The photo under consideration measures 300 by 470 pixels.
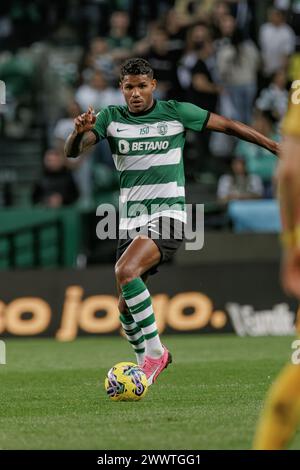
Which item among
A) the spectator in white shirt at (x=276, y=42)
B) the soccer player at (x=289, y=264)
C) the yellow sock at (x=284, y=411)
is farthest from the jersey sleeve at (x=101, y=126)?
the spectator in white shirt at (x=276, y=42)

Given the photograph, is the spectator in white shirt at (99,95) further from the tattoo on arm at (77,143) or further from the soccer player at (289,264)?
the soccer player at (289,264)

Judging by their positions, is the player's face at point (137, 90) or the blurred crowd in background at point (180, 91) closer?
the player's face at point (137, 90)

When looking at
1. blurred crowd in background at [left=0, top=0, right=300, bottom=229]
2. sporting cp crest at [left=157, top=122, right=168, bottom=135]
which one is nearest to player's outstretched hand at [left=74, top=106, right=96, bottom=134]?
sporting cp crest at [left=157, top=122, right=168, bottom=135]

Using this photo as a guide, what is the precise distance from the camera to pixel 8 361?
13320 millimetres

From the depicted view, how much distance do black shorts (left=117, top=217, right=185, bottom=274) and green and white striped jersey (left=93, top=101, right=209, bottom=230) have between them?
65 millimetres

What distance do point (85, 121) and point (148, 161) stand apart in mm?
996

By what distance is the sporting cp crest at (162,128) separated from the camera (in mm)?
9898

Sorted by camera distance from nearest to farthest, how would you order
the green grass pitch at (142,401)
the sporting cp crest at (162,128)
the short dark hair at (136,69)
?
1. the green grass pitch at (142,401)
2. the short dark hair at (136,69)
3. the sporting cp crest at (162,128)

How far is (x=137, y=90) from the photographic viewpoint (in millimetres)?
9766

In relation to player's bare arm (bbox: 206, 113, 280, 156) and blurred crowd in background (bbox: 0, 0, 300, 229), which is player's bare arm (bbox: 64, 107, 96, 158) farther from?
blurred crowd in background (bbox: 0, 0, 300, 229)

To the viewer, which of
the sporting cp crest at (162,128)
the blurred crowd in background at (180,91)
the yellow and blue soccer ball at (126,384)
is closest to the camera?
the yellow and blue soccer ball at (126,384)

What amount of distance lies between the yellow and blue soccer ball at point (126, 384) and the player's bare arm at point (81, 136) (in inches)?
69.3

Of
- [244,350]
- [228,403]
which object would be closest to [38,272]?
[244,350]

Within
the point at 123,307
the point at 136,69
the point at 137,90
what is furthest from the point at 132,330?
the point at 136,69
